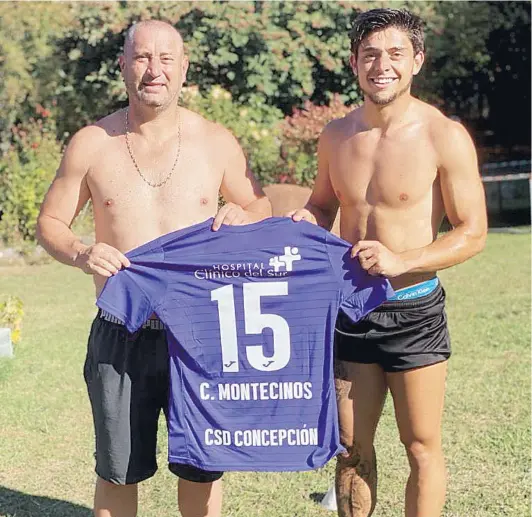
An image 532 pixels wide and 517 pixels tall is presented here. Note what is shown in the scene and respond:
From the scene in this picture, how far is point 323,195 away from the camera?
11.5 feet

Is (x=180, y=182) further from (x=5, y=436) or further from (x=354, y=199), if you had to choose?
(x=5, y=436)

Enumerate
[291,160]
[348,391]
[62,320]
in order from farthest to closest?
[291,160], [62,320], [348,391]

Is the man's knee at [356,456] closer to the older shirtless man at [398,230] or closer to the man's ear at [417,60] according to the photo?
the older shirtless man at [398,230]

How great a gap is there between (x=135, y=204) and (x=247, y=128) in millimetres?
10072

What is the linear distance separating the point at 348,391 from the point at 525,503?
1528 millimetres

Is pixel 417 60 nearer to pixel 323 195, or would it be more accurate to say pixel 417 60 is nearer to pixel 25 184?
pixel 323 195

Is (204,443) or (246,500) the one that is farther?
(246,500)

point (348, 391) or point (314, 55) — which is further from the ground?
point (314, 55)

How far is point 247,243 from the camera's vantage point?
10.2 feet

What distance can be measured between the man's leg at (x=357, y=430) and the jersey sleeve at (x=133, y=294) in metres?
0.82

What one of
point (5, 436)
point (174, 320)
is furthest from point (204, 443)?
point (5, 436)

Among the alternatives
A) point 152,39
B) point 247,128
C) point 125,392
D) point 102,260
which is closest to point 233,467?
point 125,392

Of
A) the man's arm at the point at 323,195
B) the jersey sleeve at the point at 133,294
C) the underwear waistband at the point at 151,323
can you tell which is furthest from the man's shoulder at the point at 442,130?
the underwear waistband at the point at 151,323

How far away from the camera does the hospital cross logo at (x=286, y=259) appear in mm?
3115
